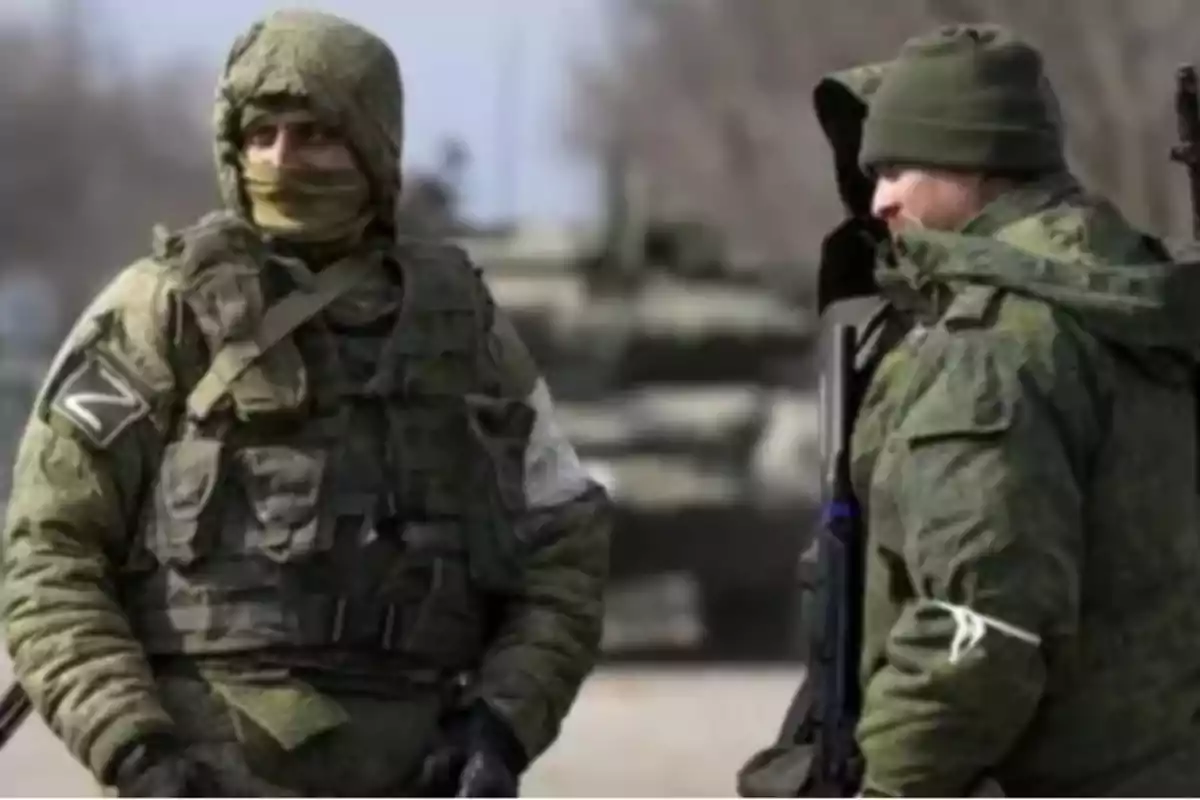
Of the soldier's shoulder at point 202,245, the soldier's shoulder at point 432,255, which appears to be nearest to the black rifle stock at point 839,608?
the soldier's shoulder at point 432,255

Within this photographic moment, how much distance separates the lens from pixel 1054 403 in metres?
3.04

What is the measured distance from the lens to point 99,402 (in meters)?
3.26

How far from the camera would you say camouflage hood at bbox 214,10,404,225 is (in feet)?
10.9

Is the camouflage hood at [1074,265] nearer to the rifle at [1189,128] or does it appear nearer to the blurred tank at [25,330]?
the rifle at [1189,128]

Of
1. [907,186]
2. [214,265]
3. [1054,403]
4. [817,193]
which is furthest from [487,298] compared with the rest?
[817,193]

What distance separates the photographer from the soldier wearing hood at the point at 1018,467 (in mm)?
2992

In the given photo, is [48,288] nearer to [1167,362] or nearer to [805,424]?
[805,424]

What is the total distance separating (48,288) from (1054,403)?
15.7 m

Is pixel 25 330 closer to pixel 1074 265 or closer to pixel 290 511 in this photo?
pixel 290 511

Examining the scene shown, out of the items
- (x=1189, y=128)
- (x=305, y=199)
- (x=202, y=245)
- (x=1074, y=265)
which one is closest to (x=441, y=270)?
(x=305, y=199)

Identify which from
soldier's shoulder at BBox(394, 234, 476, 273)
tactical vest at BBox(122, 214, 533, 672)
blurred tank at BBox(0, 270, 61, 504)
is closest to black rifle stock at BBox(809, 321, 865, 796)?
tactical vest at BBox(122, 214, 533, 672)

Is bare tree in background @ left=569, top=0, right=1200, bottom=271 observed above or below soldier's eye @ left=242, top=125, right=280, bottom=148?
below

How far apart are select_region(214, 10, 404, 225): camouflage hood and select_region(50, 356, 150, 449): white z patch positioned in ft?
1.00

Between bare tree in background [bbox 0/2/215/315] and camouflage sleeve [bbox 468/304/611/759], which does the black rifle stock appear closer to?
camouflage sleeve [bbox 468/304/611/759]
